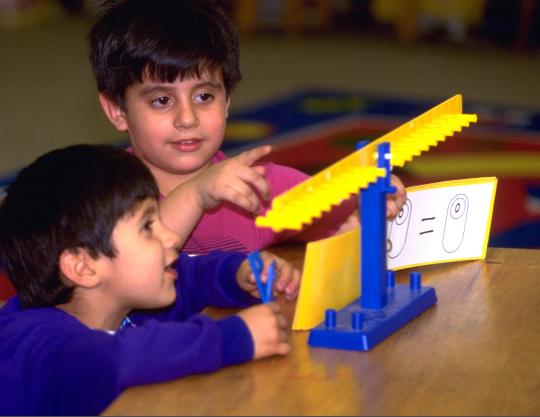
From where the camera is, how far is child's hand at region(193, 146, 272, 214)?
1312 mm

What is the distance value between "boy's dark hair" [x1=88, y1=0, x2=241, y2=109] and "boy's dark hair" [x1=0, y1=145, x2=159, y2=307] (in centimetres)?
47

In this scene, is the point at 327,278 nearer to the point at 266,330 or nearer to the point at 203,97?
the point at 266,330

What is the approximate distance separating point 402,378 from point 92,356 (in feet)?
1.00

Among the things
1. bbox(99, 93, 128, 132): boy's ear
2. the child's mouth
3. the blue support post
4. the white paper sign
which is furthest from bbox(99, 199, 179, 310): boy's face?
bbox(99, 93, 128, 132): boy's ear

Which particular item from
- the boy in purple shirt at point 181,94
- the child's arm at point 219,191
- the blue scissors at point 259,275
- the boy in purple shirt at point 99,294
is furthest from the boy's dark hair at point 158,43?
the blue scissors at point 259,275

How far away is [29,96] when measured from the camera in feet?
19.8

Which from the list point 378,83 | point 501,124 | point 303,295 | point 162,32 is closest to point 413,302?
point 303,295

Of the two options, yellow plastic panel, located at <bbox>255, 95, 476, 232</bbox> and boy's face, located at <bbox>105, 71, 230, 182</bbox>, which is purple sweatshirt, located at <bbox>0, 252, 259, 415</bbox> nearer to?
yellow plastic panel, located at <bbox>255, 95, 476, 232</bbox>

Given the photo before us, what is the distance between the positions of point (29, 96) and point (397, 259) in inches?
191

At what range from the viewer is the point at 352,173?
1124 millimetres

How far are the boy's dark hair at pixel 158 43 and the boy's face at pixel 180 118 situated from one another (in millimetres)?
19

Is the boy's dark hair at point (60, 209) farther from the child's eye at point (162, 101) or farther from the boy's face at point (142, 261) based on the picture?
the child's eye at point (162, 101)

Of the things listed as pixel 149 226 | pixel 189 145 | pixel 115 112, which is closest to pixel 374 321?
pixel 149 226

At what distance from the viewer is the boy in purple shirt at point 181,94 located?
5.65ft
